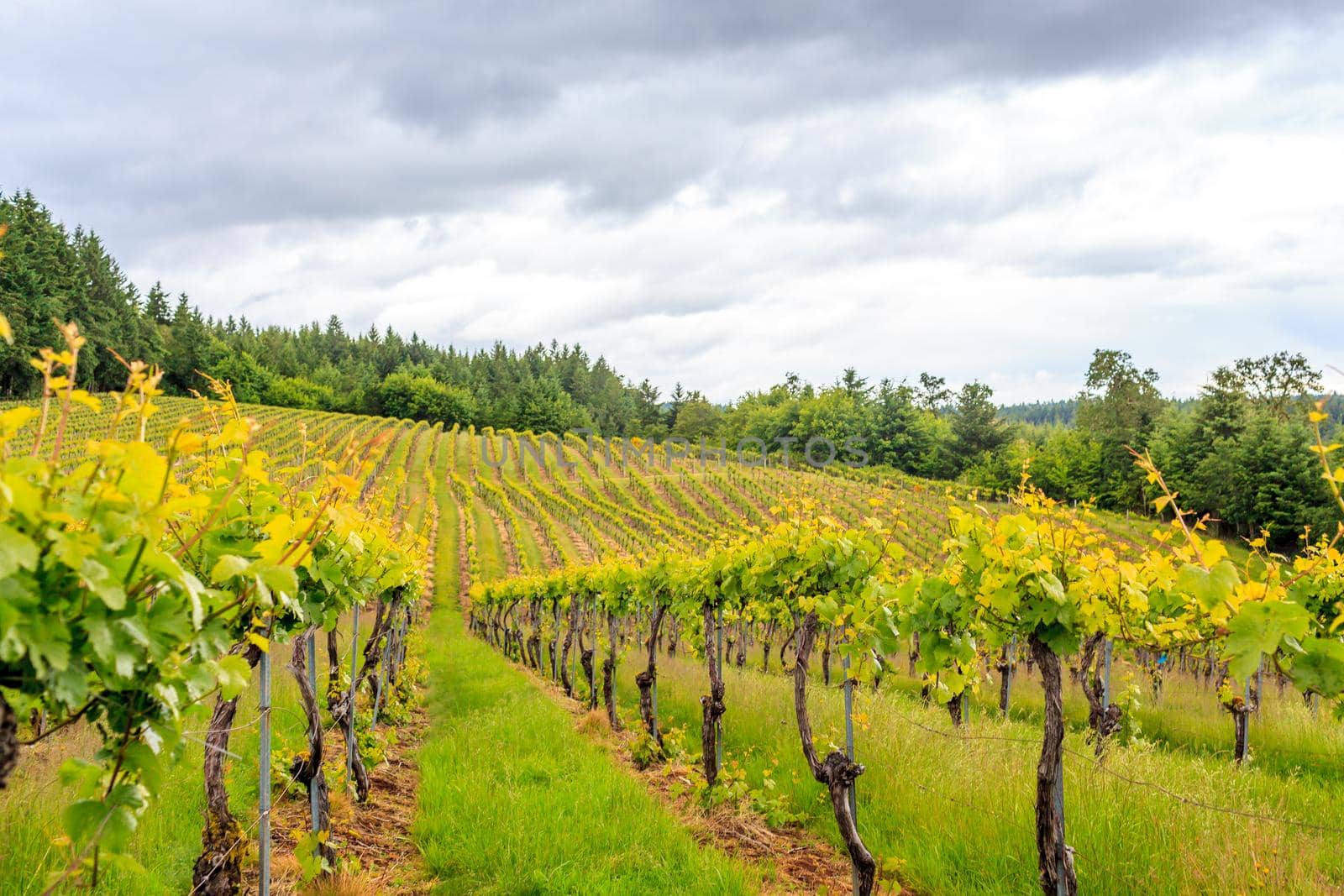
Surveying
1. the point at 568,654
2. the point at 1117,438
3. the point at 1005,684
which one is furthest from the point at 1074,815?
the point at 1117,438

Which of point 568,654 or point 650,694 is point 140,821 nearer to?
point 650,694

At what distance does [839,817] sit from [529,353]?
136906mm

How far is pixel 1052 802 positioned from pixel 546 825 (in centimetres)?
365

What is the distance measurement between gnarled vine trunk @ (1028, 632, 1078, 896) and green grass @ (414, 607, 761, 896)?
186cm

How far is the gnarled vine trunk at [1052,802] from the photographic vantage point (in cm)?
414

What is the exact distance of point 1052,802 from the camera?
421 cm

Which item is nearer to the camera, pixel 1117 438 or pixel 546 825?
pixel 546 825

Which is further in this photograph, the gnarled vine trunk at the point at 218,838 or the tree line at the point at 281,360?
the tree line at the point at 281,360

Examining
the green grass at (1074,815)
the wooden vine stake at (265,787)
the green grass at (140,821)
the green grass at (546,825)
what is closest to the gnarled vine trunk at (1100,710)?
the green grass at (1074,815)

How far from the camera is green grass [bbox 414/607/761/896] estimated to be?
4.94 metres

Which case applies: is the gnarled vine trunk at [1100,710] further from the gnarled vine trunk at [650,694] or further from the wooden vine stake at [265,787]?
the wooden vine stake at [265,787]

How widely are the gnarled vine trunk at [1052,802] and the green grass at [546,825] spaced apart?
186 centimetres

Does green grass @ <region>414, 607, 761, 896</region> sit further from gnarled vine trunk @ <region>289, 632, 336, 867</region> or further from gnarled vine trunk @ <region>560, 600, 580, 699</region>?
→ gnarled vine trunk @ <region>560, 600, 580, 699</region>

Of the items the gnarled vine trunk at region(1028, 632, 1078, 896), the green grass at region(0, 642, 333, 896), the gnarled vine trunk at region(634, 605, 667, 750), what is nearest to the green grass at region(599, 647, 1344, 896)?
the gnarled vine trunk at region(1028, 632, 1078, 896)
